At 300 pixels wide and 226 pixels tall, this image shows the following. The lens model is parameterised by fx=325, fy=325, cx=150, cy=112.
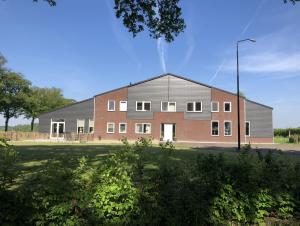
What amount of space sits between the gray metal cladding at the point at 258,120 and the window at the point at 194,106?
6.74 m

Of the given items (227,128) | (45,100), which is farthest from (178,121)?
(45,100)

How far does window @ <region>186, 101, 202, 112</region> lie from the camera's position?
46.4 meters

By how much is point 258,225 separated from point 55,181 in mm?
3636

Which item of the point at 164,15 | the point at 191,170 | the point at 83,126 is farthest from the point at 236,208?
the point at 83,126

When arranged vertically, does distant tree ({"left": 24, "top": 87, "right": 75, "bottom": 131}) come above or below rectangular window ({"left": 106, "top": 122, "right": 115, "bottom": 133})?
above

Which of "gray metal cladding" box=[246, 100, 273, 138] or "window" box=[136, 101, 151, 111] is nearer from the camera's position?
"gray metal cladding" box=[246, 100, 273, 138]

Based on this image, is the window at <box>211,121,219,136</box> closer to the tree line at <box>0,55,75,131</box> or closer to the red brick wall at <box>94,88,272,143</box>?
the red brick wall at <box>94,88,272,143</box>

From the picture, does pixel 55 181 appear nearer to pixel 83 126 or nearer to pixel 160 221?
pixel 160 221

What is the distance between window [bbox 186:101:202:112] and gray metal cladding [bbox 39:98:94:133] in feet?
46.4

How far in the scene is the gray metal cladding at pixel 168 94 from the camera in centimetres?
4653

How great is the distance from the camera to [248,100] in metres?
46.0

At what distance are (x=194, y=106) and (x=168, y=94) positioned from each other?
414 centimetres

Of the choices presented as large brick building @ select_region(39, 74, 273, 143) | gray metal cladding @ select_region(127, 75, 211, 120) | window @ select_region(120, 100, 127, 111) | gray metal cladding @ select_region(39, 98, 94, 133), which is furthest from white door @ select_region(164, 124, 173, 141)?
gray metal cladding @ select_region(39, 98, 94, 133)

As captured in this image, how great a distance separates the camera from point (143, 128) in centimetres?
4700
